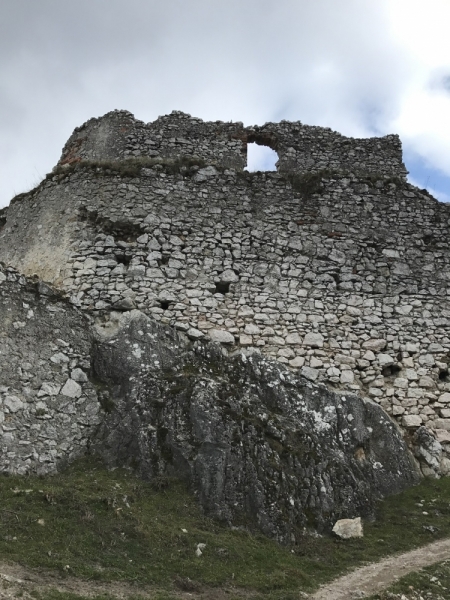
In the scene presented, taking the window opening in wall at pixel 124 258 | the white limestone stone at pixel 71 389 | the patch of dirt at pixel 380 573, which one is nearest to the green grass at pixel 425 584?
the patch of dirt at pixel 380 573

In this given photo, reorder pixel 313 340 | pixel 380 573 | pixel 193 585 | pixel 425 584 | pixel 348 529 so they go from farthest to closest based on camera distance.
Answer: pixel 313 340 < pixel 348 529 < pixel 380 573 < pixel 425 584 < pixel 193 585

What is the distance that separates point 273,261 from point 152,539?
817 cm

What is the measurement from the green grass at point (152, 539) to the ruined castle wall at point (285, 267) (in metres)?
4.07

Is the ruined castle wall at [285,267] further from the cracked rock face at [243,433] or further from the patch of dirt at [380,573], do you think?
the patch of dirt at [380,573]

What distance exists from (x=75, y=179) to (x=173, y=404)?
718 centimetres

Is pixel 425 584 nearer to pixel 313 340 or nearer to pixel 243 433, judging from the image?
pixel 243 433

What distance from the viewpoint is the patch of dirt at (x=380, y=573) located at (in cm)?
841

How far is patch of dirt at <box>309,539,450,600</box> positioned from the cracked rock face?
1.32m

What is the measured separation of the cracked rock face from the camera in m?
10.7

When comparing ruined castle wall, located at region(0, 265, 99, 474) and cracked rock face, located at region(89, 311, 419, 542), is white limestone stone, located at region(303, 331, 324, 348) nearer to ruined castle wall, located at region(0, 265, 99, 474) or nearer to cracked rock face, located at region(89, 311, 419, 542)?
cracked rock face, located at region(89, 311, 419, 542)

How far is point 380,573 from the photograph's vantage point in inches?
362

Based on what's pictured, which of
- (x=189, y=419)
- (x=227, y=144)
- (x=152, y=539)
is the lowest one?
(x=152, y=539)

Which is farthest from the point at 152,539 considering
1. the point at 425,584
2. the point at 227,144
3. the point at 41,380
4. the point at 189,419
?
the point at 227,144

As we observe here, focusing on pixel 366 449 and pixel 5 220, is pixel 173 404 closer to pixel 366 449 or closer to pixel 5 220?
pixel 366 449
